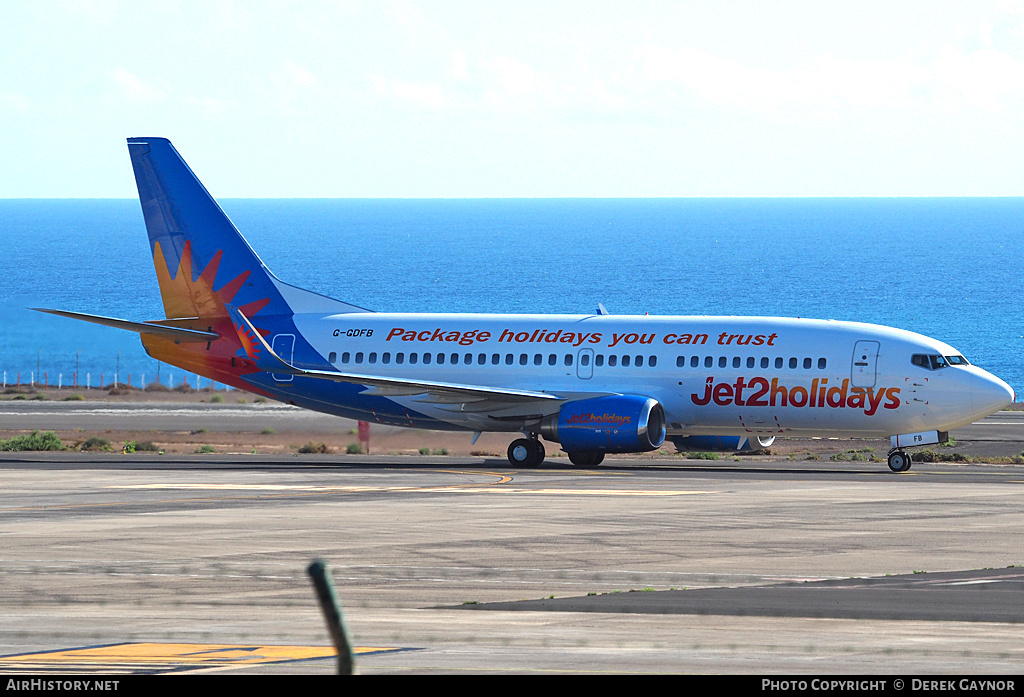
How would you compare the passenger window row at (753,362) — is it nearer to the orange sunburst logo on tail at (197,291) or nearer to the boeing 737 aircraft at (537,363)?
Answer: the boeing 737 aircraft at (537,363)

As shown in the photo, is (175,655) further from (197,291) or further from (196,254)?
(196,254)

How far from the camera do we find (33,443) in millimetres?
50344

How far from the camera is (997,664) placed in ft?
45.4

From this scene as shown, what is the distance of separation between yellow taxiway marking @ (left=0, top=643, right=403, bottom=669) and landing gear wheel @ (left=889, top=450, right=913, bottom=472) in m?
28.4

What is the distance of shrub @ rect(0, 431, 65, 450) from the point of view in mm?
50000

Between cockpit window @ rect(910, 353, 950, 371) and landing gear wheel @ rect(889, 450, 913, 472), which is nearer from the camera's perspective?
cockpit window @ rect(910, 353, 950, 371)

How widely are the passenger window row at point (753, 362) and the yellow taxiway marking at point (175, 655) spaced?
27.8 m

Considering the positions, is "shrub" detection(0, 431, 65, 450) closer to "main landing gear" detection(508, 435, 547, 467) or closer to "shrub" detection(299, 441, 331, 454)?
"shrub" detection(299, 441, 331, 454)

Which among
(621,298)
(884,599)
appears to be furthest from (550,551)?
(621,298)

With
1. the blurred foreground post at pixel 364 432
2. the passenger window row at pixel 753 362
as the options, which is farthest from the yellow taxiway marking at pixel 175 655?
the blurred foreground post at pixel 364 432

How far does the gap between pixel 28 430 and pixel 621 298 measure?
130m

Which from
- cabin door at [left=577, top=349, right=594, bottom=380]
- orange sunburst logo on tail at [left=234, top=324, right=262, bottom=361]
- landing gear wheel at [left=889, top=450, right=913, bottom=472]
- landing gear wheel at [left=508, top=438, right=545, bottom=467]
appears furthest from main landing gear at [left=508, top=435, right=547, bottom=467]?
landing gear wheel at [left=889, top=450, right=913, bottom=472]

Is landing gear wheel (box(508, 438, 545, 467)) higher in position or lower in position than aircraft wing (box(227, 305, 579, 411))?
lower

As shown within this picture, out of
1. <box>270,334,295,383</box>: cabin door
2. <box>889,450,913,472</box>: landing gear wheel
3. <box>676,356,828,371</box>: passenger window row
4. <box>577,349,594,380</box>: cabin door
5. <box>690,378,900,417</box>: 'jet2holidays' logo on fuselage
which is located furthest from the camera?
<box>270,334,295,383</box>: cabin door
